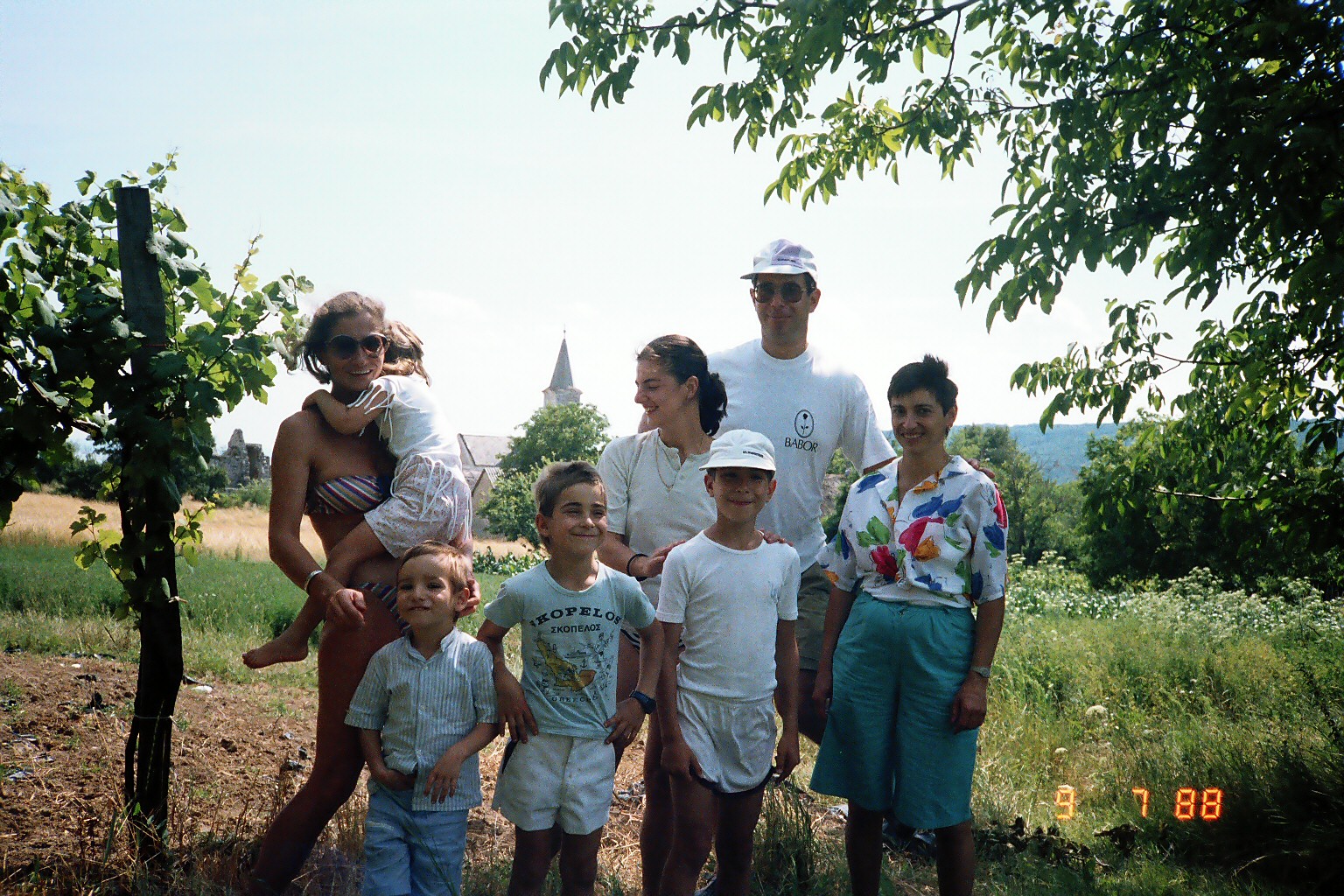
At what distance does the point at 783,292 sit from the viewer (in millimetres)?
3604

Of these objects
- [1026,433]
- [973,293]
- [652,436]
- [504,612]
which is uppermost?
[1026,433]

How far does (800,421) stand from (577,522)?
1.13 metres

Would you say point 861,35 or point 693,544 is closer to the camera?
point 693,544

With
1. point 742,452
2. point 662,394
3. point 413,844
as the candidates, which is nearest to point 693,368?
point 662,394

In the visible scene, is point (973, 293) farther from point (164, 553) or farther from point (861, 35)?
point (164, 553)

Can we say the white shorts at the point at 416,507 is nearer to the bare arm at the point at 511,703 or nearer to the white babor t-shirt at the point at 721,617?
the bare arm at the point at 511,703

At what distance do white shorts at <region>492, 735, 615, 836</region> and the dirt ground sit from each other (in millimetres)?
834

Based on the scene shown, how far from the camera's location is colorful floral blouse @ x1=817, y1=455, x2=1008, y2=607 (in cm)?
306

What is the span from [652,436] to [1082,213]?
171 centimetres

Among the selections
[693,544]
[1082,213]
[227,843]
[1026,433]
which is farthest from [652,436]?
[1026,433]

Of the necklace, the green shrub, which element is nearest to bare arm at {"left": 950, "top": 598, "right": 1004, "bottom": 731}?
the necklace

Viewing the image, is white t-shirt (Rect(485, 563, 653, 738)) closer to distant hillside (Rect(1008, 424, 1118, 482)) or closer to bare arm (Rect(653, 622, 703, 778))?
bare arm (Rect(653, 622, 703, 778))

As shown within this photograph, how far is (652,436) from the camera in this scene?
3.37 meters

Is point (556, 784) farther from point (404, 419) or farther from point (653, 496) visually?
point (404, 419)
